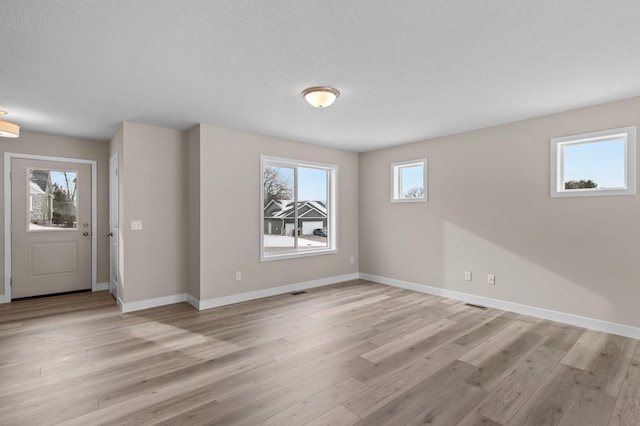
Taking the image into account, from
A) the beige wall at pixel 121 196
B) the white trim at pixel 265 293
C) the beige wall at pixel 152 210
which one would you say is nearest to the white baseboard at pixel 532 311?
the white trim at pixel 265 293

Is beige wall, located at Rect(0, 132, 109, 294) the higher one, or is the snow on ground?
beige wall, located at Rect(0, 132, 109, 294)

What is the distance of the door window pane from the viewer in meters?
4.85

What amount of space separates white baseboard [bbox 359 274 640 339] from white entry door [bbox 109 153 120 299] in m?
4.46

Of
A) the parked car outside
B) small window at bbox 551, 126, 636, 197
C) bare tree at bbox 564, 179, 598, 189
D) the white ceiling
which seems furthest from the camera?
the parked car outside

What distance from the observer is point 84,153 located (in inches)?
205

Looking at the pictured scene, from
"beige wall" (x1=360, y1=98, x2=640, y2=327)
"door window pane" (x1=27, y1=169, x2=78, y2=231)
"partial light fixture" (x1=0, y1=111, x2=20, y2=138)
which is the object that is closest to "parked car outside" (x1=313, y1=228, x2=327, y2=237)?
"beige wall" (x1=360, y1=98, x2=640, y2=327)

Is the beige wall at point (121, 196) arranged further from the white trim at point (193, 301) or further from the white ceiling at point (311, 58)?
the white trim at point (193, 301)

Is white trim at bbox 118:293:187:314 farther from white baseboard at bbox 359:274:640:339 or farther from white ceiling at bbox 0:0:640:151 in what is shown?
white baseboard at bbox 359:274:640:339

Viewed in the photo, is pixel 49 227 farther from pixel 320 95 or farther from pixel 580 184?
pixel 580 184

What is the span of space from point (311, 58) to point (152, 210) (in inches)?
125

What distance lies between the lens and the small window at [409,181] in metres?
5.29

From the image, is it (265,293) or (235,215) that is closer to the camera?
(235,215)

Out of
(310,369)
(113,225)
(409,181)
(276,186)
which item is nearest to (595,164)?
(409,181)

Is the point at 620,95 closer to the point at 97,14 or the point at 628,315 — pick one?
the point at 628,315
